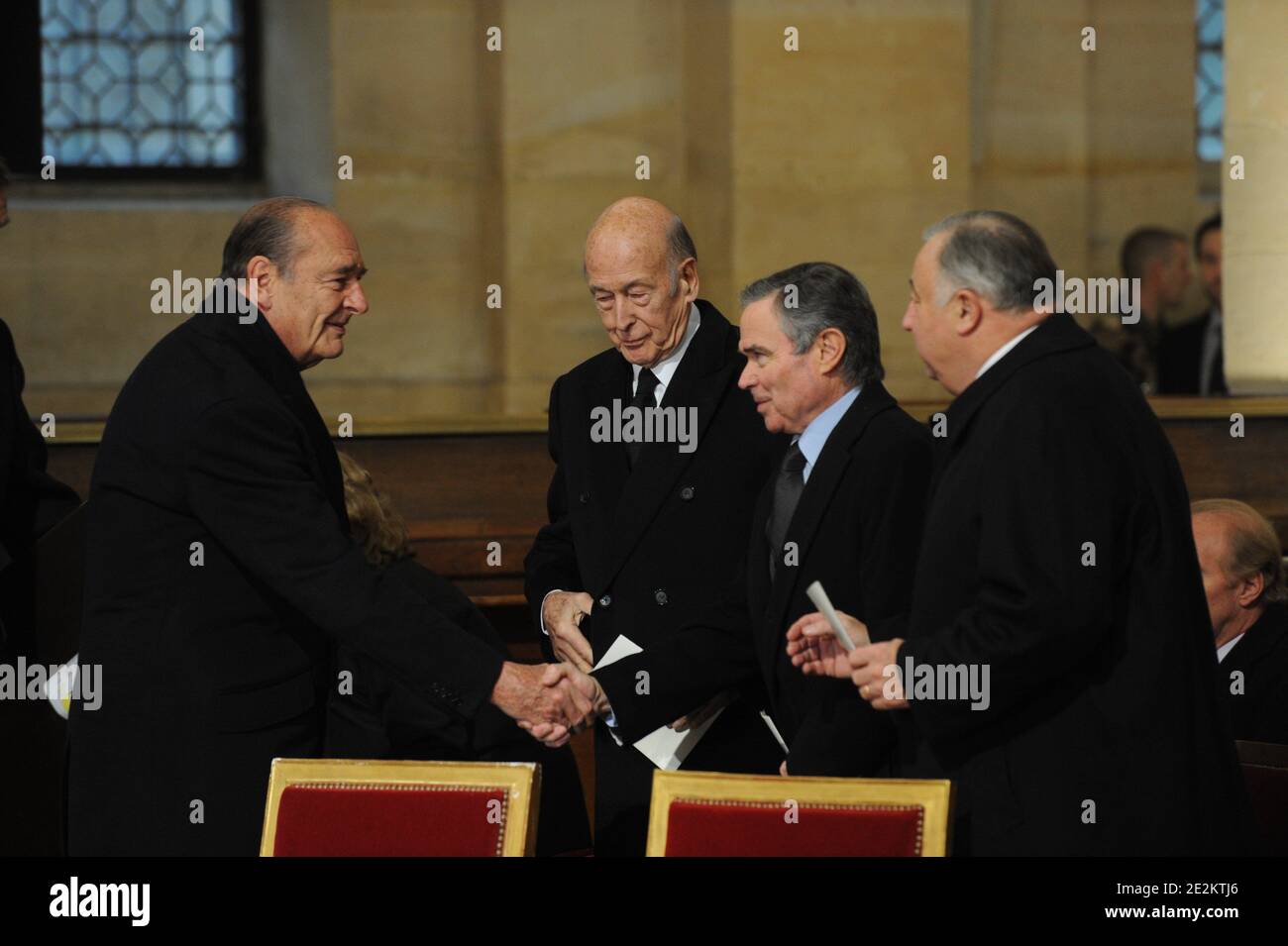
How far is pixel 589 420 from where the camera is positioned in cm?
399

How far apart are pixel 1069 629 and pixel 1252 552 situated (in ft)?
5.59

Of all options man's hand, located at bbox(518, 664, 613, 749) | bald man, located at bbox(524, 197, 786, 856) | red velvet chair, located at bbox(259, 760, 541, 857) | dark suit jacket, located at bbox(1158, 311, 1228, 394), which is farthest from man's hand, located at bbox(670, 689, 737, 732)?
dark suit jacket, located at bbox(1158, 311, 1228, 394)

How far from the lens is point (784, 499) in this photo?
3529mm

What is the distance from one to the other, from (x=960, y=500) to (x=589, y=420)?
49.6 inches

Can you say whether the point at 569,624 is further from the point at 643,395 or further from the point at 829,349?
the point at 829,349

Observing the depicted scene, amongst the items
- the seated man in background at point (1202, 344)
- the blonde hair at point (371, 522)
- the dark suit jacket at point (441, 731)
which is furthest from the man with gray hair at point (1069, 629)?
the seated man in background at point (1202, 344)

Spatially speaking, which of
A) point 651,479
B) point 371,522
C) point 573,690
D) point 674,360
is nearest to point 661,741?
point 573,690

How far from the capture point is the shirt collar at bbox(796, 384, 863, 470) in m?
3.48

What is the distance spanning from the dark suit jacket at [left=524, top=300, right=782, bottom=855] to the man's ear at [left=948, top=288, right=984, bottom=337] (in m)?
0.99

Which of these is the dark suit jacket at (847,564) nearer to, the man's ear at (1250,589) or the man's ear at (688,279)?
the man's ear at (688,279)

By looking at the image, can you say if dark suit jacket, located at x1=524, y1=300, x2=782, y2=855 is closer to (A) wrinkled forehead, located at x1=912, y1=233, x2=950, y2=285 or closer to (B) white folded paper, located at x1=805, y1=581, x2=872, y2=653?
(B) white folded paper, located at x1=805, y1=581, x2=872, y2=653

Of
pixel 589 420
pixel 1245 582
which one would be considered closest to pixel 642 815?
pixel 589 420

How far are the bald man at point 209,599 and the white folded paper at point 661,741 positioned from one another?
42 centimetres
